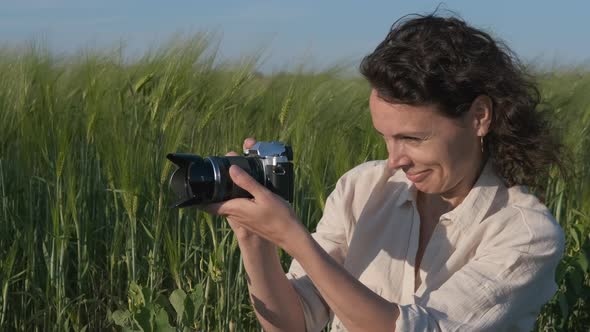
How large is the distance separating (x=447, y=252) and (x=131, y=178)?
1.01 meters

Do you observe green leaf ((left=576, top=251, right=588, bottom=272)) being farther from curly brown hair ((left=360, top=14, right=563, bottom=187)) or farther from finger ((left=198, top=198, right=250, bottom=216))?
finger ((left=198, top=198, right=250, bottom=216))

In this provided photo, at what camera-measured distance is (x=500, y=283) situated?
5.25 feet

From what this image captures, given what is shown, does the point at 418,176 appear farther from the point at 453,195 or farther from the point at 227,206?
the point at 227,206

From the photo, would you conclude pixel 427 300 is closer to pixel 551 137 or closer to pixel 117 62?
pixel 551 137

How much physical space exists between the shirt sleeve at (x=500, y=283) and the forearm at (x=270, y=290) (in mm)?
229

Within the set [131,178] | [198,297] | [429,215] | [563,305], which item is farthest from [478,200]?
[563,305]

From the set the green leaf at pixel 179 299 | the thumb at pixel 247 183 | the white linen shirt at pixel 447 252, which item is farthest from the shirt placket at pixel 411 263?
the green leaf at pixel 179 299

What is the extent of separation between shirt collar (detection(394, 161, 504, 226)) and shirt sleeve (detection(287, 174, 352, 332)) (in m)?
0.19

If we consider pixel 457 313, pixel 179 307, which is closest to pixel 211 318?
pixel 179 307

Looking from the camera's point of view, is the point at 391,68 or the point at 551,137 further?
the point at 551,137

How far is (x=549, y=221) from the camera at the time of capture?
64.8 inches

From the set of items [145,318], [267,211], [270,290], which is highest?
[267,211]

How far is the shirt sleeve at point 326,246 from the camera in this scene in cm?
178

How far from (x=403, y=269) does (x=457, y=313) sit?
0.18m
